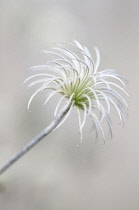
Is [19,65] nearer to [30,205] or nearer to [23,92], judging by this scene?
[23,92]

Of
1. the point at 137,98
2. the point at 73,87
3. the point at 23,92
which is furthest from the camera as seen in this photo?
the point at 137,98

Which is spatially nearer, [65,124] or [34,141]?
[34,141]

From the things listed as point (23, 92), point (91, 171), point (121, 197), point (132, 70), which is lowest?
point (121, 197)

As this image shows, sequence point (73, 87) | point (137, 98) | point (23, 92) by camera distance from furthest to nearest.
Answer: point (137, 98) < point (23, 92) < point (73, 87)

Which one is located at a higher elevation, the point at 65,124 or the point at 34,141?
the point at 65,124

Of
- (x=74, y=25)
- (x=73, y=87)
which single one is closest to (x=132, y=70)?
(x=74, y=25)

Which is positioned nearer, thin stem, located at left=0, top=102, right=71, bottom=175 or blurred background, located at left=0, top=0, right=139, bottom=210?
thin stem, located at left=0, top=102, right=71, bottom=175

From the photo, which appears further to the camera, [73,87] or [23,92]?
[23,92]

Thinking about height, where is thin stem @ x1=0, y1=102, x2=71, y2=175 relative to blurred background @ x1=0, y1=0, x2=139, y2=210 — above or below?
below
